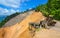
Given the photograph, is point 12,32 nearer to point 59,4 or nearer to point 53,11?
point 53,11

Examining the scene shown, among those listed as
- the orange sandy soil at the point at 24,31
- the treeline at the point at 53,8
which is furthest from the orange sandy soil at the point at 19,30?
the treeline at the point at 53,8

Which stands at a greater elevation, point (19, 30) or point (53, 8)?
point (53, 8)

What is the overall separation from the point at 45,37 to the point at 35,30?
1.41m

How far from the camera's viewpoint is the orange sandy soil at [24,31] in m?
9.58

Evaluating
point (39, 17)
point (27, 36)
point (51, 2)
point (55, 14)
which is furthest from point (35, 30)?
point (51, 2)

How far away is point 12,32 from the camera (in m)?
11.6

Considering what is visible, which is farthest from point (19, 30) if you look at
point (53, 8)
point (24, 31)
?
point (53, 8)

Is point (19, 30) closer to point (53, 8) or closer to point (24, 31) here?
point (24, 31)

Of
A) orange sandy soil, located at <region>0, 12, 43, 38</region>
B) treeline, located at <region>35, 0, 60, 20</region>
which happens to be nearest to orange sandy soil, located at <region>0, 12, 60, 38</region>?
orange sandy soil, located at <region>0, 12, 43, 38</region>

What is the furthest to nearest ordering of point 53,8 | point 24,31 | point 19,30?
point 53,8 < point 19,30 < point 24,31

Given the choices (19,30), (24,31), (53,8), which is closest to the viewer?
(24,31)

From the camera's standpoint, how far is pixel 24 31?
9.74 meters

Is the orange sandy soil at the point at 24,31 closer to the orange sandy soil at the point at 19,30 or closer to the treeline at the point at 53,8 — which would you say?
the orange sandy soil at the point at 19,30

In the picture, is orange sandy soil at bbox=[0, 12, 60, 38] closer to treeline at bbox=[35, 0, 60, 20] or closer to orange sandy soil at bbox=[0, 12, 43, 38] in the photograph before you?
orange sandy soil at bbox=[0, 12, 43, 38]
